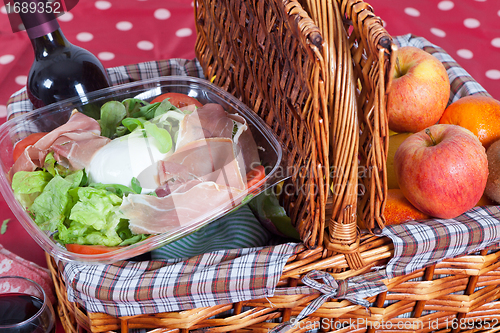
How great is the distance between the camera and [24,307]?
21.3 inches

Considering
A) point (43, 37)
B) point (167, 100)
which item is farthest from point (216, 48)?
point (43, 37)

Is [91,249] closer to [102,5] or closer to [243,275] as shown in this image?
[243,275]

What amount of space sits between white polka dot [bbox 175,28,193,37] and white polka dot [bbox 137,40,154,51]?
0.29 ft

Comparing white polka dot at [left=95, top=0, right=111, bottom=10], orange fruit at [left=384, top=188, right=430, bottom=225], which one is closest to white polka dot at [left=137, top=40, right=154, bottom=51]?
white polka dot at [left=95, top=0, right=111, bottom=10]

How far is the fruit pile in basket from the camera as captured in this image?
48cm

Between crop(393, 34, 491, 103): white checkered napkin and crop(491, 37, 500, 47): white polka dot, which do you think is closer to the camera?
crop(393, 34, 491, 103): white checkered napkin

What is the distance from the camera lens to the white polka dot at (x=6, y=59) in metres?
1.12

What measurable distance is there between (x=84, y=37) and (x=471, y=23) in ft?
3.72

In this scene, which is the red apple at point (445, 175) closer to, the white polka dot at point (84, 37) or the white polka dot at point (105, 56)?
the white polka dot at point (105, 56)

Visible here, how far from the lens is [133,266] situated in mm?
466

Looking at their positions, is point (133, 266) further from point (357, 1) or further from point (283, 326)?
point (357, 1)

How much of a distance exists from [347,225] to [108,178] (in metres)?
0.28

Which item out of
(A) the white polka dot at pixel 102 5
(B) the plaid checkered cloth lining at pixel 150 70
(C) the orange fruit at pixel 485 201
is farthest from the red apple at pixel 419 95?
(A) the white polka dot at pixel 102 5

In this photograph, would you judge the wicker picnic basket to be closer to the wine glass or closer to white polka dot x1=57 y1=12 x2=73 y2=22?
the wine glass
